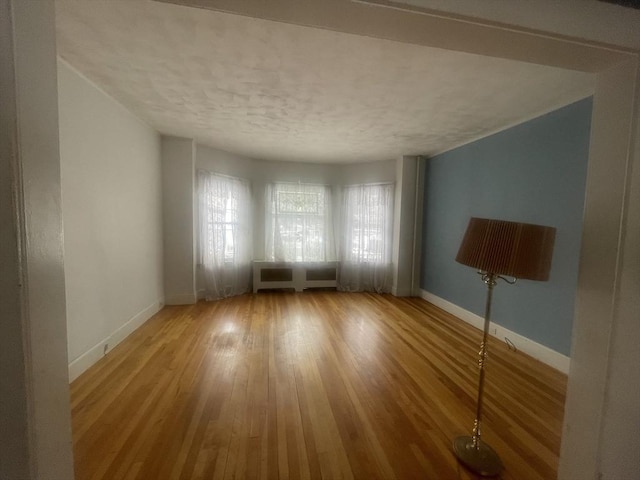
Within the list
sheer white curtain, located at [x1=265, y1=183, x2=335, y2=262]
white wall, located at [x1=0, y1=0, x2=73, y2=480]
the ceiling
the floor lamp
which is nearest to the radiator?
sheer white curtain, located at [x1=265, y1=183, x2=335, y2=262]

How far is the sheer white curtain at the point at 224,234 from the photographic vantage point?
4.03 meters

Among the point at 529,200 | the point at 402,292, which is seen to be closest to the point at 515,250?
the point at 529,200

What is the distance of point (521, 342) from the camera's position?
268 cm

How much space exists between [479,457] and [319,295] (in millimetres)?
3409

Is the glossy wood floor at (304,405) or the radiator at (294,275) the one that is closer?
the glossy wood floor at (304,405)

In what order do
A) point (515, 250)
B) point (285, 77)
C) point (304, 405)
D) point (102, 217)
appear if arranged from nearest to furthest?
point (515, 250), point (304, 405), point (285, 77), point (102, 217)

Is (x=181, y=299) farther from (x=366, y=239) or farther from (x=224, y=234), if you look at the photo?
(x=366, y=239)

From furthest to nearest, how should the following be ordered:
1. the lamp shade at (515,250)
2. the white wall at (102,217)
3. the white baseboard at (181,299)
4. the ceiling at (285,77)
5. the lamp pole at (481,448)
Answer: the white baseboard at (181,299) < the white wall at (102,217) < the ceiling at (285,77) < the lamp pole at (481,448) < the lamp shade at (515,250)

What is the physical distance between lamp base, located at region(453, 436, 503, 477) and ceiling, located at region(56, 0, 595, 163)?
2.43 m

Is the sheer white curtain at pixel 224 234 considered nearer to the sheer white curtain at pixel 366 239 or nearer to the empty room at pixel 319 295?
the empty room at pixel 319 295

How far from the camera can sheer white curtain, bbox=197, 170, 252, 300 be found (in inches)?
159

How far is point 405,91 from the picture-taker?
2.19 m

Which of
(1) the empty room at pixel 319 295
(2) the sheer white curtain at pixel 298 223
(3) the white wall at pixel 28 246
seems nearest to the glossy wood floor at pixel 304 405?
(1) the empty room at pixel 319 295

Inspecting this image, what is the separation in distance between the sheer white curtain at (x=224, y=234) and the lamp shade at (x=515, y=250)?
3848 mm
